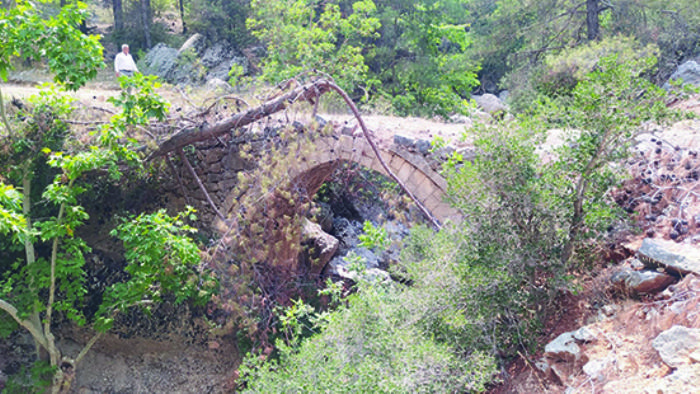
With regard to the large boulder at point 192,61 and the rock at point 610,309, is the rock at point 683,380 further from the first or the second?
the large boulder at point 192,61

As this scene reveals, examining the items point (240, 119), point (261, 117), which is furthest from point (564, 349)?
point (240, 119)

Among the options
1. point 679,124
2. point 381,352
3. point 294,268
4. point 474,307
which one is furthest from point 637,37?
point 381,352

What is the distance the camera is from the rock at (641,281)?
3867 mm

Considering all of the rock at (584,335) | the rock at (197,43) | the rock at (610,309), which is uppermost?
the rock at (610,309)

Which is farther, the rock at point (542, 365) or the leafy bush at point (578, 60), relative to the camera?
the leafy bush at point (578, 60)

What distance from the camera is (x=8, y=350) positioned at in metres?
7.34

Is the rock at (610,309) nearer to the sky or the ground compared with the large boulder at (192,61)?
nearer to the sky

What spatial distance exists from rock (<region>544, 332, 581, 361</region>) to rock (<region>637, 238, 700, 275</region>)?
85 cm

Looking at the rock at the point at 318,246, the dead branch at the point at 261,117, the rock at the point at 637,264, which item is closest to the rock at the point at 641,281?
the rock at the point at 637,264

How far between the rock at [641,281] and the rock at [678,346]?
2.06 ft

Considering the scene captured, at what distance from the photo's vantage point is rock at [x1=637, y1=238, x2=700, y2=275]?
3.78 m

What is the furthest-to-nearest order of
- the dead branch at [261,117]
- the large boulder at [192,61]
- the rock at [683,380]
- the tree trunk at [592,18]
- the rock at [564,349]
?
the large boulder at [192,61]
the tree trunk at [592,18]
the dead branch at [261,117]
the rock at [564,349]
the rock at [683,380]

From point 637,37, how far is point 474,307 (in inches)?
369

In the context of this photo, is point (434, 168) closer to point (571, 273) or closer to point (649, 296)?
point (571, 273)
